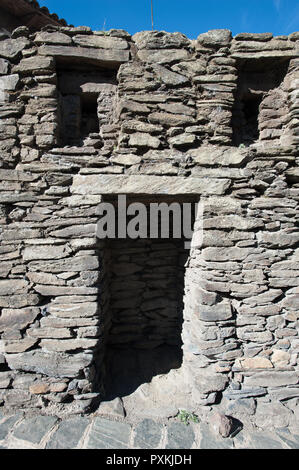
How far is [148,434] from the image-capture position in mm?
2357

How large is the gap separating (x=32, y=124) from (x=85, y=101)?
2.16ft

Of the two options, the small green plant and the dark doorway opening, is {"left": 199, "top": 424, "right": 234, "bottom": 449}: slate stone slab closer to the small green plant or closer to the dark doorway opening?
the small green plant

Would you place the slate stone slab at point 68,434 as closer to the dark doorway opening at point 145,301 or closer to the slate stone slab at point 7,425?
the slate stone slab at point 7,425

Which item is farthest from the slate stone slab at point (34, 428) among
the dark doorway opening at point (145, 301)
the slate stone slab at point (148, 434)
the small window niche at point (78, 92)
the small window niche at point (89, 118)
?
the small window niche at point (89, 118)

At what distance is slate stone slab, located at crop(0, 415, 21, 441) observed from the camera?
228 cm

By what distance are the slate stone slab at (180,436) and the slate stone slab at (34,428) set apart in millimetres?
1055

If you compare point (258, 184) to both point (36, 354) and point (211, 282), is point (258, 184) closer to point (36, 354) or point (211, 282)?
point (211, 282)

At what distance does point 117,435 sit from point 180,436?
551mm

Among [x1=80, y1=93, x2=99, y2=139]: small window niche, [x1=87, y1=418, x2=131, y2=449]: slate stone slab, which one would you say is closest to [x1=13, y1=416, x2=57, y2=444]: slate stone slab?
[x1=87, y1=418, x2=131, y2=449]: slate stone slab

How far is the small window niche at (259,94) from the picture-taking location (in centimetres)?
278

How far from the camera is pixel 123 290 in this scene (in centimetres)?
333

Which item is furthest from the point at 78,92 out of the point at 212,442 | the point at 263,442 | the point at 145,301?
the point at 263,442

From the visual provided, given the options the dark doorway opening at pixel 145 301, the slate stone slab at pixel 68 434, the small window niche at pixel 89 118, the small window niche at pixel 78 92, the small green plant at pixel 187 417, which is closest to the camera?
the slate stone slab at pixel 68 434
